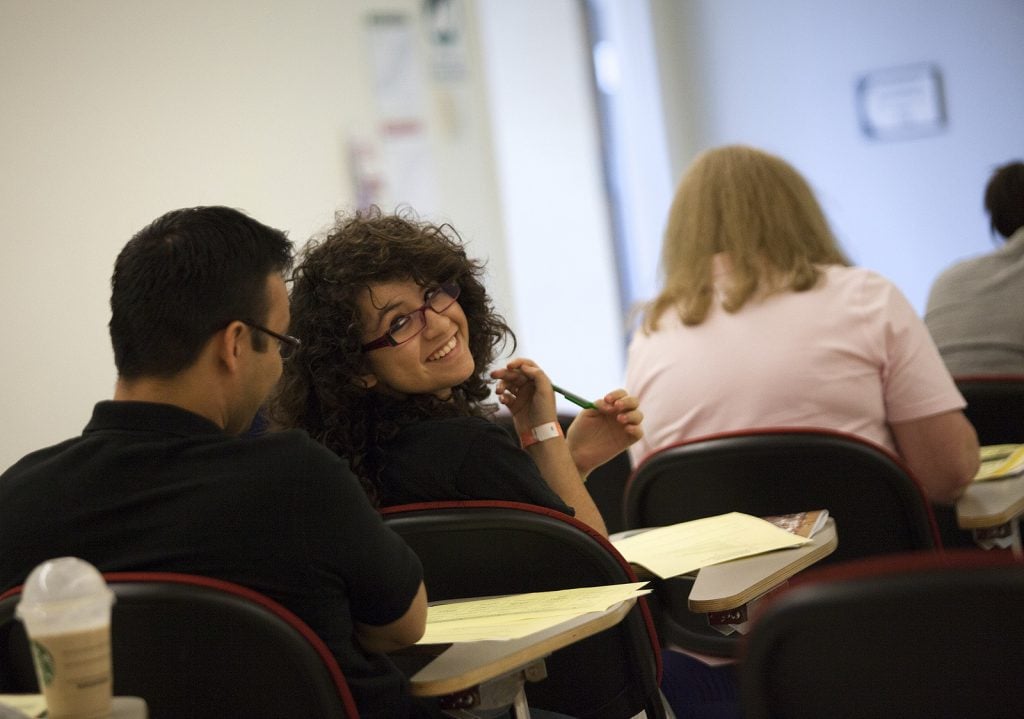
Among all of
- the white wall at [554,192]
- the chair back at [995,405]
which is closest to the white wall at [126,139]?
the white wall at [554,192]

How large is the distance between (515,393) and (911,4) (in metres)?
4.42

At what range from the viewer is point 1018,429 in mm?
2707

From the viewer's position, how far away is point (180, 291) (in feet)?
4.58

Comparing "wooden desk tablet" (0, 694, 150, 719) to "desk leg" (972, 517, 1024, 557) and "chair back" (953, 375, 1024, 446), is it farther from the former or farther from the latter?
"chair back" (953, 375, 1024, 446)

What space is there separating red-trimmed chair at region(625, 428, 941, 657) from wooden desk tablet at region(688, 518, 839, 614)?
27cm

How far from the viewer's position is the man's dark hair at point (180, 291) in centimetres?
139

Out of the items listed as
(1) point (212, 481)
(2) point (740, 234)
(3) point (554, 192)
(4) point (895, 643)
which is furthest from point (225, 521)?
(3) point (554, 192)

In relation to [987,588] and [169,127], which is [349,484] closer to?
[987,588]

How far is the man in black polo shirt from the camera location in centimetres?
127

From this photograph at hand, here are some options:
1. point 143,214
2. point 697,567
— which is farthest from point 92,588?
point 143,214

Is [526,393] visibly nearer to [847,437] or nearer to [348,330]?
[348,330]

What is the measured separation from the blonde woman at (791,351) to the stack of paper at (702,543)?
1.67 ft

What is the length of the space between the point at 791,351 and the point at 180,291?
1.37 m

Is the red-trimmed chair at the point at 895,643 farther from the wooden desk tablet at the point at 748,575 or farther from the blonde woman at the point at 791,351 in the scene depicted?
the blonde woman at the point at 791,351
